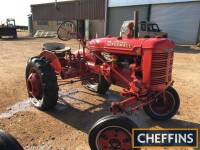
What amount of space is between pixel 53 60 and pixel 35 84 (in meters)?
0.64

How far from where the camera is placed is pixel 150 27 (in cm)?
1744

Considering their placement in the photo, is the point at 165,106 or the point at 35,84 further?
the point at 35,84

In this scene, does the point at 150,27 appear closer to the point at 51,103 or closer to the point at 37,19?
the point at 51,103

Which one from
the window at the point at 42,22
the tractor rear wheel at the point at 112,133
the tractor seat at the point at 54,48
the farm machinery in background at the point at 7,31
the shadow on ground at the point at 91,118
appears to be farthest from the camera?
the window at the point at 42,22

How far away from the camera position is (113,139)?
3475mm

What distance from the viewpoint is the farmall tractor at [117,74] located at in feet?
11.4

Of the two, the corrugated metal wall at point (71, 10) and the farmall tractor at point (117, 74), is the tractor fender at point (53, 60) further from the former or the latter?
the corrugated metal wall at point (71, 10)

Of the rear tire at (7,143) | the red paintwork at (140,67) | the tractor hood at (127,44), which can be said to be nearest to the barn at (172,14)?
the tractor hood at (127,44)

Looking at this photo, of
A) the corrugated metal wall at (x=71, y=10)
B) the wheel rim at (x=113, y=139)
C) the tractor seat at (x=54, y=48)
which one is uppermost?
the corrugated metal wall at (x=71, y=10)

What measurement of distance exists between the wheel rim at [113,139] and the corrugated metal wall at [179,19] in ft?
56.8

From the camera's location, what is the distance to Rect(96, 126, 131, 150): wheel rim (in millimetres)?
3426

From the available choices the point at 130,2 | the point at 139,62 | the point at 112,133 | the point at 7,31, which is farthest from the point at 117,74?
the point at 7,31

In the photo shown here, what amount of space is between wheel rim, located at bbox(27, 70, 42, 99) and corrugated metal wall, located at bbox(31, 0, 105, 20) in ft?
65.9

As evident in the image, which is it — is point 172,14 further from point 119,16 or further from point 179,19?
point 119,16
